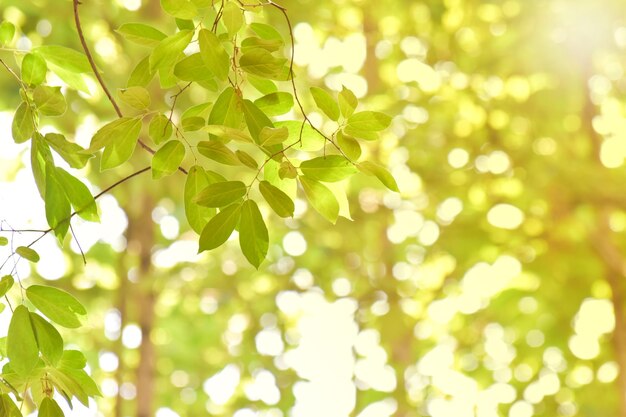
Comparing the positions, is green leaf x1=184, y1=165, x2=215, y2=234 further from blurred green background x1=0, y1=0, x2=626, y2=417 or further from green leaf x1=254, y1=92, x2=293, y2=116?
blurred green background x1=0, y1=0, x2=626, y2=417

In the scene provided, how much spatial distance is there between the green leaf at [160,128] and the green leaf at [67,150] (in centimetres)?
7

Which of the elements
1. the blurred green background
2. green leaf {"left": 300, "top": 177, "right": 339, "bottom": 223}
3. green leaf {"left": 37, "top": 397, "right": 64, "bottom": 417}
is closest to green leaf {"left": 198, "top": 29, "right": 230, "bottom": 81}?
green leaf {"left": 300, "top": 177, "right": 339, "bottom": 223}

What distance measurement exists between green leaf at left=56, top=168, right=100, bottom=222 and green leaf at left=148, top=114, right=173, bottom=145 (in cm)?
9

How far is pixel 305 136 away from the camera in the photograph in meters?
0.75

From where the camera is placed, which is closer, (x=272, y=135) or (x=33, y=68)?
(x=272, y=135)

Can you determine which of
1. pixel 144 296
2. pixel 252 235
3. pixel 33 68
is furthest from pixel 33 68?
pixel 144 296

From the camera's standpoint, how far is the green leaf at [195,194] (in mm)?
748

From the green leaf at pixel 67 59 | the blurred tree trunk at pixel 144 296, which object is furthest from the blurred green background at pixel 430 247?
the green leaf at pixel 67 59

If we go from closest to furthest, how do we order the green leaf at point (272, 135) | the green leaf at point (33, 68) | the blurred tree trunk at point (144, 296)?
the green leaf at point (272, 135) → the green leaf at point (33, 68) → the blurred tree trunk at point (144, 296)

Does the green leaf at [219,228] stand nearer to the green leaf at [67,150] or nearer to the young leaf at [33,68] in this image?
the green leaf at [67,150]

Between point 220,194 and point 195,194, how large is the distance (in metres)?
0.08

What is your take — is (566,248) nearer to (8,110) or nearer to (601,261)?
(601,261)

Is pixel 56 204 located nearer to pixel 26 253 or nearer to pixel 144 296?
pixel 26 253

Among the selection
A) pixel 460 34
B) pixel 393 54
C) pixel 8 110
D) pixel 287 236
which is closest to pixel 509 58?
pixel 460 34
